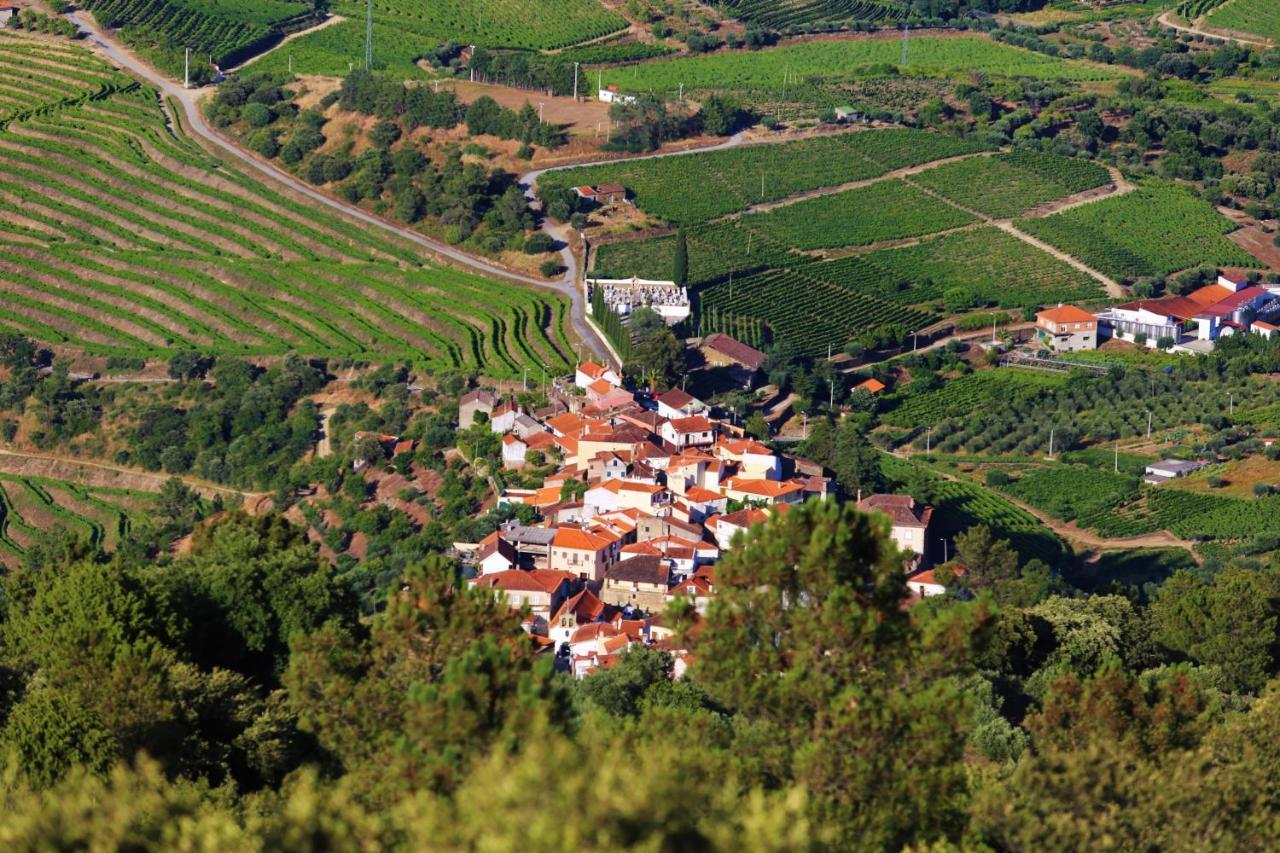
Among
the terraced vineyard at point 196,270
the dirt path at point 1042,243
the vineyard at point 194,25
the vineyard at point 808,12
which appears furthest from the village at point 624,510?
the vineyard at point 808,12

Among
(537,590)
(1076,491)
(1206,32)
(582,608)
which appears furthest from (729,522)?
(1206,32)

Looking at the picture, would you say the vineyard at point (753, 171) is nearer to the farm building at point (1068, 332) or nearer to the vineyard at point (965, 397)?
the farm building at point (1068, 332)

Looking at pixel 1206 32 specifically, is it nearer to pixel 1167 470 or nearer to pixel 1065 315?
pixel 1065 315

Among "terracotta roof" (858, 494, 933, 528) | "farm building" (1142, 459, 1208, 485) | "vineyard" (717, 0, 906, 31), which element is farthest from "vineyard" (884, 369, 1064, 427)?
"vineyard" (717, 0, 906, 31)

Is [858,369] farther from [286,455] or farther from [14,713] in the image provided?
[14,713]

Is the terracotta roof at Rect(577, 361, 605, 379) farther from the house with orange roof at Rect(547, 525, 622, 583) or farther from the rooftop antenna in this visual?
the rooftop antenna
